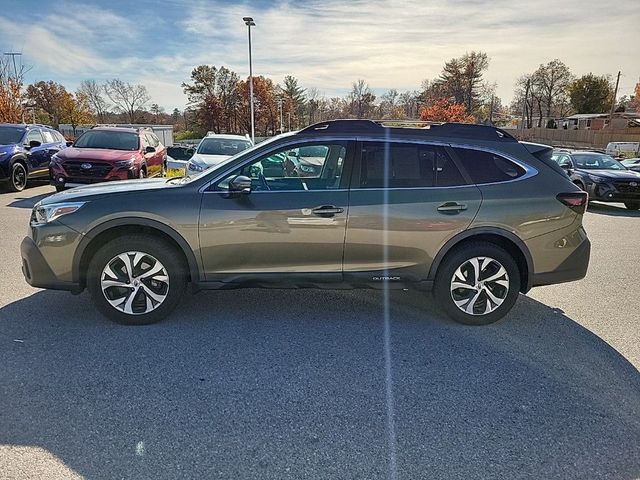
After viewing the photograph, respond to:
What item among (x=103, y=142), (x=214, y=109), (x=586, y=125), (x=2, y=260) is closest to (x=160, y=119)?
(x=214, y=109)

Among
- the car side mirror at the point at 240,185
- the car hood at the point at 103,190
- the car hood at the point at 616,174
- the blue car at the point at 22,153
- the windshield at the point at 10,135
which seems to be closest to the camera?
the car side mirror at the point at 240,185

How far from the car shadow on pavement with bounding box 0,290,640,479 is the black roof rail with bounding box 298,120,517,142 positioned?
173 centimetres

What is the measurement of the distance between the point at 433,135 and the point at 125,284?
3.04 meters

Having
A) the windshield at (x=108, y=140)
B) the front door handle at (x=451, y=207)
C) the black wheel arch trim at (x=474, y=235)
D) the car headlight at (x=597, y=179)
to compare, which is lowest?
the black wheel arch trim at (x=474, y=235)

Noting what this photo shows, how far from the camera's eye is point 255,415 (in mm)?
2844

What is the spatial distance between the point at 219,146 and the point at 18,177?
535 cm

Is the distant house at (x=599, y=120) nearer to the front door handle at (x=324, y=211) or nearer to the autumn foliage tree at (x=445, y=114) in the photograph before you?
the autumn foliage tree at (x=445, y=114)

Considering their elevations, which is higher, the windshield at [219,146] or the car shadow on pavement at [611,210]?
the windshield at [219,146]

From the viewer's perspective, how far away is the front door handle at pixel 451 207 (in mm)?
4043

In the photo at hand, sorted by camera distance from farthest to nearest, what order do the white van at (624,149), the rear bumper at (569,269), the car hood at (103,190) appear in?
the white van at (624,149) < the rear bumper at (569,269) < the car hood at (103,190)

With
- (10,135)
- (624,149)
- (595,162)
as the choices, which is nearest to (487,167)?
(595,162)

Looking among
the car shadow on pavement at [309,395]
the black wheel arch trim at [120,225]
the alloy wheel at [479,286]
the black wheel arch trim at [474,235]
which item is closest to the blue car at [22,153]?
the car shadow on pavement at [309,395]

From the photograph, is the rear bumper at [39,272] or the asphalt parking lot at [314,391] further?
the rear bumper at [39,272]

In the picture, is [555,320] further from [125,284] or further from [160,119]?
[160,119]
